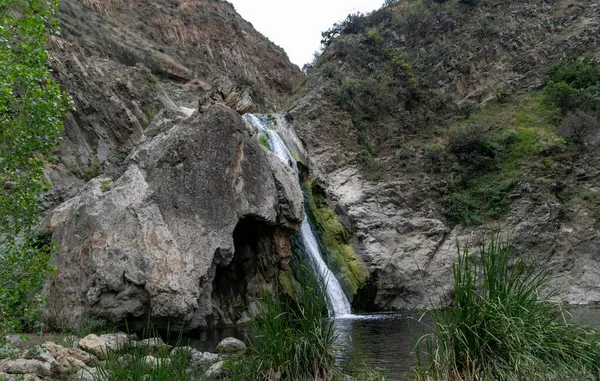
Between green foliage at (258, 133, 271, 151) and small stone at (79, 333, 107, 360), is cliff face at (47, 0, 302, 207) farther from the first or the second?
small stone at (79, 333, 107, 360)

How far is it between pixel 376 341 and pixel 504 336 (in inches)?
279

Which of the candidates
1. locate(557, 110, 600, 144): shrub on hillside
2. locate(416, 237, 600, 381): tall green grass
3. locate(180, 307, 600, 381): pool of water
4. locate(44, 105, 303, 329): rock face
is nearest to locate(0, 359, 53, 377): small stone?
locate(180, 307, 600, 381): pool of water

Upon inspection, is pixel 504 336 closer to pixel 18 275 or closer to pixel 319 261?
pixel 18 275

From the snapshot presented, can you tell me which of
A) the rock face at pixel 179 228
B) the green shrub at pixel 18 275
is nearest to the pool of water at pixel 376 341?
the rock face at pixel 179 228

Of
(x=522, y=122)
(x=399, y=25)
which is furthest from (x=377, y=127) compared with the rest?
(x=399, y=25)

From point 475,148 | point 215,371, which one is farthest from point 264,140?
point 215,371

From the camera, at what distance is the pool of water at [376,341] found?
8.03m

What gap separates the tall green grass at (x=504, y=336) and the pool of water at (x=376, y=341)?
0.85m

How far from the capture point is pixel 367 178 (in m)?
26.7

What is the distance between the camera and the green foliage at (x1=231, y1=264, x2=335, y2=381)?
580 centimetres

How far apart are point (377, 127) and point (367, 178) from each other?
6.03m

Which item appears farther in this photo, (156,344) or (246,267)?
(246,267)

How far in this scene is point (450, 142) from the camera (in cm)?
2783

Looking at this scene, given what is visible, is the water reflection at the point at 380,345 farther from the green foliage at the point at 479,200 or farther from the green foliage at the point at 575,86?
the green foliage at the point at 575,86
